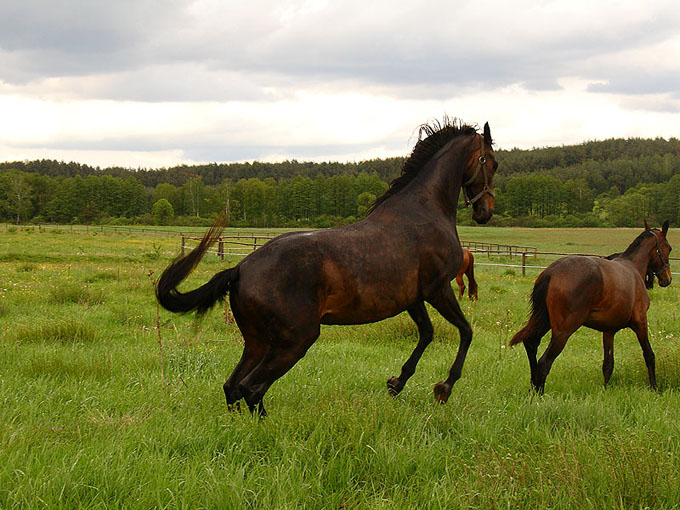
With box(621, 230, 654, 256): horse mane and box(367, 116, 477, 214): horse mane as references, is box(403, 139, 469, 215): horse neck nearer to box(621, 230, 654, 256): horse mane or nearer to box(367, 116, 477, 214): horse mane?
box(367, 116, 477, 214): horse mane

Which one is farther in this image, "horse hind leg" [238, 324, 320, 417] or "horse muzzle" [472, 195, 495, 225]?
"horse muzzle" [472, 195, 495, 225]

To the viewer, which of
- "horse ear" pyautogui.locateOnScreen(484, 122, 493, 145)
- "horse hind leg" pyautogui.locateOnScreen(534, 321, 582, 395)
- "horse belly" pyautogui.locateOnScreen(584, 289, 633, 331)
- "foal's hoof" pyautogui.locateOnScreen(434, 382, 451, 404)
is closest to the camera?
"foal's hoof" pyautogui.locateOnScreen(434, 382, 451, 404)

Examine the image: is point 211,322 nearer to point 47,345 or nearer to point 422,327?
point 47,345

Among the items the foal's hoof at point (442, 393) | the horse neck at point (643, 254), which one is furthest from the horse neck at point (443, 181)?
the horse neck at point (643, 254)

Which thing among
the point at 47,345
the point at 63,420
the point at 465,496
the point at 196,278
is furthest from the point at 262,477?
the point at 196,278

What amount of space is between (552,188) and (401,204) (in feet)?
382

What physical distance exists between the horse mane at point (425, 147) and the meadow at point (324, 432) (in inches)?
77.6

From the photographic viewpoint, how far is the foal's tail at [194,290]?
4227 mm

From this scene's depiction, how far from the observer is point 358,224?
452 centimetres

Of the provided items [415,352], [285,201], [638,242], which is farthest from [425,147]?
[285,201]

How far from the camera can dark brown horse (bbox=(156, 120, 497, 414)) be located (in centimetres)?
398

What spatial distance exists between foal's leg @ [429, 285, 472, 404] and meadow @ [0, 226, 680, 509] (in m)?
0.15

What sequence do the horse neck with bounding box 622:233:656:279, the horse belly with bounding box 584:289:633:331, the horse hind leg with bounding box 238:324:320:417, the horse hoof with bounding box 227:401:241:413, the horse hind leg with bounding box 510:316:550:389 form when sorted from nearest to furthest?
the horse hind leg with bounding box 238:324:320:417 → the horse hoof with bounding box 227:401:241:413 → the horse belly with bounding box 584:289:633:331 → the horse hind leg with bounding box 510:316:550:389 → the horse neck with bounding box 622:233:656:279

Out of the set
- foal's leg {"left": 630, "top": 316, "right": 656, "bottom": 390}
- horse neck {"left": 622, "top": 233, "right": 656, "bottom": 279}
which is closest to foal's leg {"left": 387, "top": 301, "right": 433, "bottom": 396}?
foal's leg {"left": 630, "top": 316, "right": 656, "bottom": 390}
